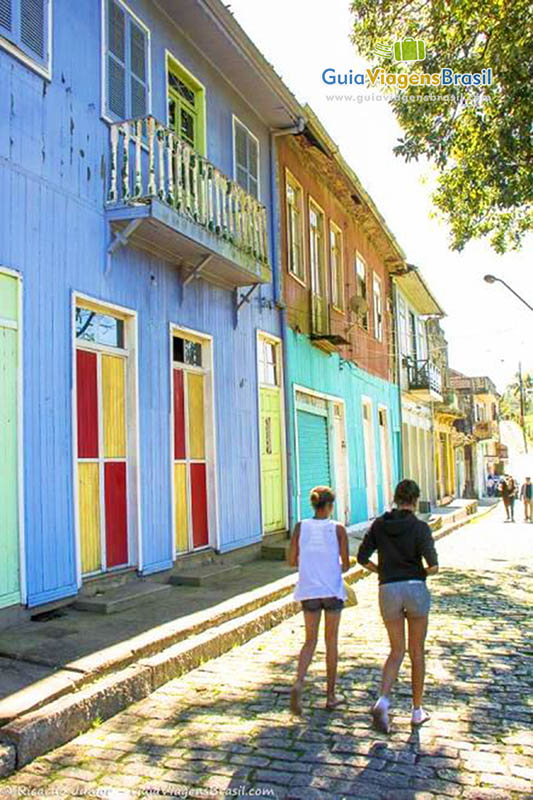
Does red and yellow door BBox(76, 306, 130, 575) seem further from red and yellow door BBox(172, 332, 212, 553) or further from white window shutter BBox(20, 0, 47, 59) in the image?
white window shutter BBox(20, 0, 47, 59)

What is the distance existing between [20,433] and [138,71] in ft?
15.7

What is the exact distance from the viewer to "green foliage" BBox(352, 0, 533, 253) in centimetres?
888

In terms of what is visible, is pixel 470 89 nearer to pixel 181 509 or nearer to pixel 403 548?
pixel 181 509

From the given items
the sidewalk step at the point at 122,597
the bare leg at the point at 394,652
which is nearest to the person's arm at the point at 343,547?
the bare leg at the point at 394,652

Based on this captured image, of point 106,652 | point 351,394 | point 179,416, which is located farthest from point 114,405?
point 351,394

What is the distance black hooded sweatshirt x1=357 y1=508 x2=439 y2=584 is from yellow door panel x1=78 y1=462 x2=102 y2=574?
3.52 meters

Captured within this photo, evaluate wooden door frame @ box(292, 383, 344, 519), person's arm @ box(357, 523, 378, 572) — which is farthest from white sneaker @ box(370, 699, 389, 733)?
wooden door frame @ box(292, 383, 344, 519)

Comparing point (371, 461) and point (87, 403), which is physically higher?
point (87, 403)

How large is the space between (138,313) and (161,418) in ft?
4.13

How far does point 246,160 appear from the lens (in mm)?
11781

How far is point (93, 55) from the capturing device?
773 centimetres

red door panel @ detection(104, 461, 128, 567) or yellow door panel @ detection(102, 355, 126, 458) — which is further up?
yellow door panel @ detection(102, 355, 126, 458)

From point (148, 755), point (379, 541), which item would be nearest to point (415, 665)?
point (379, 541)

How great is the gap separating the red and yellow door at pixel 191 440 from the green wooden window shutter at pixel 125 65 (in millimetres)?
2763
